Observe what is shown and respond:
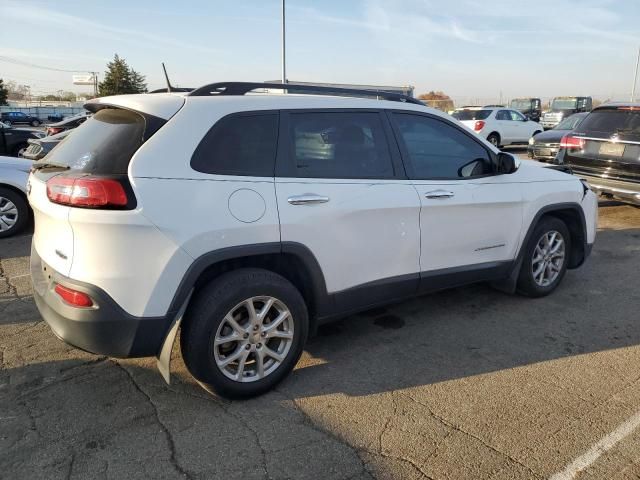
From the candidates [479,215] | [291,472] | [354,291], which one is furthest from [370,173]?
[291,472]

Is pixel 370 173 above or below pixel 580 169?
above

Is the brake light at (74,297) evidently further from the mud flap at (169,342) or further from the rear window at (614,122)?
the rear window at (614,122)

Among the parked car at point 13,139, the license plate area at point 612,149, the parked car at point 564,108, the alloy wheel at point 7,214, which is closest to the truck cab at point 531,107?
the parked car at point 564,108

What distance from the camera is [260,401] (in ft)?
10.0

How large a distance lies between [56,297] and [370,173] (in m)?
2.04

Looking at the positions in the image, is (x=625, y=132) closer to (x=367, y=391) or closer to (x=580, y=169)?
(x=580, y=169)

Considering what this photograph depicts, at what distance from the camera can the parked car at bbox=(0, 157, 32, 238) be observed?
21.9 ft

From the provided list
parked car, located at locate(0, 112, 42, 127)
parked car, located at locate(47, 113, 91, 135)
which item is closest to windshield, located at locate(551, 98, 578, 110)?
parked car, located at locate(47, 113, 91, 135)

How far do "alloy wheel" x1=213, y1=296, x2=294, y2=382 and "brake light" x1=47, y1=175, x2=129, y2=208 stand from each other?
0.86 meters

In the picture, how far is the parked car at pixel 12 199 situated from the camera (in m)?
6.68

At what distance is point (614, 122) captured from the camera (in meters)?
7.53

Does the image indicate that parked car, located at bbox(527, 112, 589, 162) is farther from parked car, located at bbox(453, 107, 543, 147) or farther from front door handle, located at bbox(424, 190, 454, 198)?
front door handle, located at bbox(424, 190, 454, 198)

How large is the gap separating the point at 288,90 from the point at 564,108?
101 feet

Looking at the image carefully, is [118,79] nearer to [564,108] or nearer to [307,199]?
[564,108]
